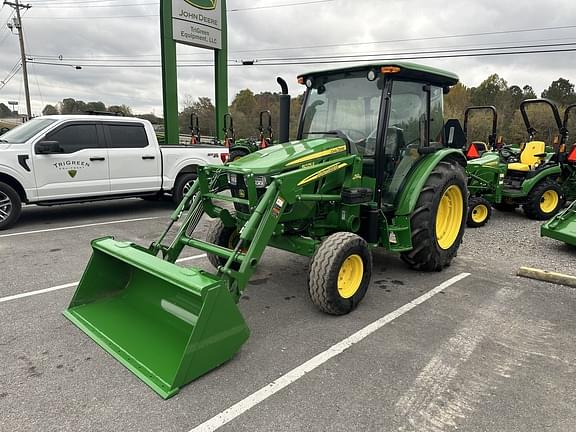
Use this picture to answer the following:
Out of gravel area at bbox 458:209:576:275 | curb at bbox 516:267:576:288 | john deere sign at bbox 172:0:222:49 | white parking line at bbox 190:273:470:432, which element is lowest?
white parking line at bbox 190:273:470:432

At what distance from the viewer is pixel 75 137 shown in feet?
24.7

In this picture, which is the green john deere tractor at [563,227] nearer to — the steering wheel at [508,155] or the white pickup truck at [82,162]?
the steering wheel at [508,155]

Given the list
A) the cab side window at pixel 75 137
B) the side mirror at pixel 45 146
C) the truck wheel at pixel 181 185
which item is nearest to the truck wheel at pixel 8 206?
the side mirror at pixel 45 146

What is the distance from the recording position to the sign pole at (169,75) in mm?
12105

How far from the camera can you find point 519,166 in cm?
892

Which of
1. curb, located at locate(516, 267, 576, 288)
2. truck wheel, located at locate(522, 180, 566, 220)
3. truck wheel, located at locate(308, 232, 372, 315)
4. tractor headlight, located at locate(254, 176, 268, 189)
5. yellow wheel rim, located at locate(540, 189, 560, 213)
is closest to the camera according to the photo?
truck wheel, located at locate(308, 232, 372, 315)

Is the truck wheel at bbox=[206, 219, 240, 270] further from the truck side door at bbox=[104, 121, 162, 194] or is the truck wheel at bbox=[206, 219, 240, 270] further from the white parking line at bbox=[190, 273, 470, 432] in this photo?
the truck side door at bbox=[104, 121, 162, 194]

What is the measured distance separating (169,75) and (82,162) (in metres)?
5.88

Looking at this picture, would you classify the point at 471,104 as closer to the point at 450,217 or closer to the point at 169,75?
the point at 169,75

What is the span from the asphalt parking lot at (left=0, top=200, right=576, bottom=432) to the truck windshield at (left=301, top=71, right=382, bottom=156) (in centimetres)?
174

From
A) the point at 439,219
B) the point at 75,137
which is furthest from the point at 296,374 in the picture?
the point at 75,137

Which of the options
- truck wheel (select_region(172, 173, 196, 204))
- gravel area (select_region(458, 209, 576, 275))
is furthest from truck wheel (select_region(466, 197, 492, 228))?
truck wheel (select_region(172, 173, 196, 204))

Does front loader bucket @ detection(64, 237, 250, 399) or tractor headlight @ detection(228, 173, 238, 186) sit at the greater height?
tractor headlight @ detection(228, 173, 238, 186)

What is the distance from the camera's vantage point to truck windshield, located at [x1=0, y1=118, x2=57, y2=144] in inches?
283
